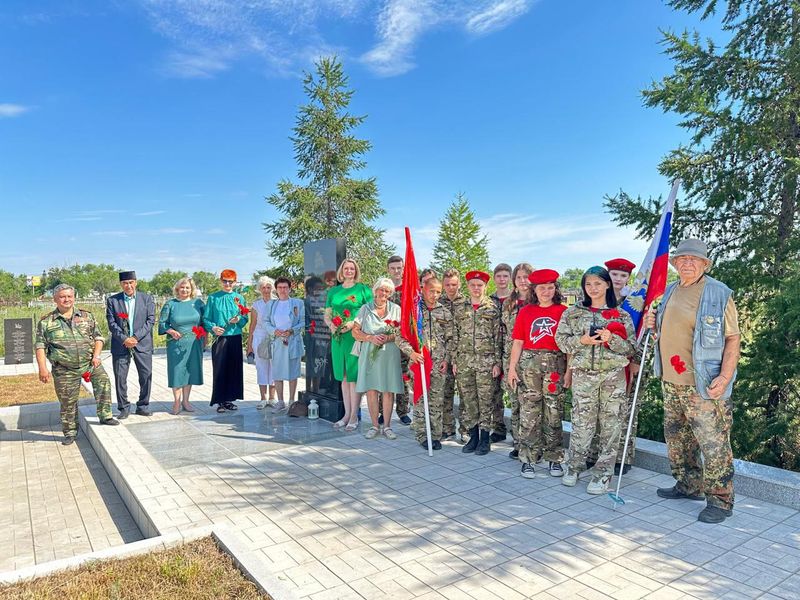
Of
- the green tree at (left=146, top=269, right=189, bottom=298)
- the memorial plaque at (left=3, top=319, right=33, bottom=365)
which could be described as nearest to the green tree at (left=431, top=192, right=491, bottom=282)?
the memorial plaque at (left=3, top=319, right=33, bottom=365)

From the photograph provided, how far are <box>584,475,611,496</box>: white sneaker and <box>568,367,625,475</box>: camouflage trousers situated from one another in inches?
1.6

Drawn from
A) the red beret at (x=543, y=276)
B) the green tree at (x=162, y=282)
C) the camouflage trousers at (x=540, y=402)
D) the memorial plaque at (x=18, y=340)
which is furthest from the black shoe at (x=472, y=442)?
the green tree at (x=162, y=282)

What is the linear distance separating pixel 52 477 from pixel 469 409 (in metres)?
4.41

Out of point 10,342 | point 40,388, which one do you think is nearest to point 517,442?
point 40,388

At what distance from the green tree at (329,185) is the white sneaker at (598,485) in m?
12.7

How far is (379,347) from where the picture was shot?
6.21m

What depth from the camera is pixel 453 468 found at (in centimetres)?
519

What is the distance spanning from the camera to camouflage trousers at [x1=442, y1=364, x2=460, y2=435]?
591 cm

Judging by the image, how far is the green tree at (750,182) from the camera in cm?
574

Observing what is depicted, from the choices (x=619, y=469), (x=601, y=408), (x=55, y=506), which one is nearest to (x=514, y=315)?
(x=601, y=408)

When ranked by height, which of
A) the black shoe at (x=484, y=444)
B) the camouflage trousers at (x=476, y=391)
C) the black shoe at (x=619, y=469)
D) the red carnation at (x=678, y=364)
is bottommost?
the black shoe at (x=619, y=469)

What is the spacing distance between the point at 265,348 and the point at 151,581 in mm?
4668

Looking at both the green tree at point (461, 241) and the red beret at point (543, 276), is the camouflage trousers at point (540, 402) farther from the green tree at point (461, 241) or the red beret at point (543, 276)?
the green tree at point (461, 241)

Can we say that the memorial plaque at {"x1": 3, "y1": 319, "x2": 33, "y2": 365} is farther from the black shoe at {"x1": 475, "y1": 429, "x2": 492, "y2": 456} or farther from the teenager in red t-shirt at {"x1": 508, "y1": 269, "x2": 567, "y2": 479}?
the teenager in red t-shirt at {"x1": 508, "y1": 269, "x2": 567, "y2": 479}
